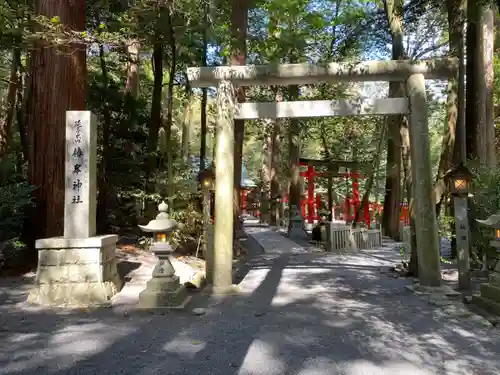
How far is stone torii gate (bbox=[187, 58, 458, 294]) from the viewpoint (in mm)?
7305

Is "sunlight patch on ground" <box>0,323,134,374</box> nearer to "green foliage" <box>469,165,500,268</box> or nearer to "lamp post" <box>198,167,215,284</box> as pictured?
"lamp post" <box>198,167,215,284</box>

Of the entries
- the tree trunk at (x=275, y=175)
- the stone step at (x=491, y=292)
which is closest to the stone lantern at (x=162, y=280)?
the stone step at (x=491, y=292)

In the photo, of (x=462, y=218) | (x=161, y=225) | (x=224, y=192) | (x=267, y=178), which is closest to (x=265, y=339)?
(x=161, y=225)

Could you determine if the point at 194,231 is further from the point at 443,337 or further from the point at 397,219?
the point at 397,219

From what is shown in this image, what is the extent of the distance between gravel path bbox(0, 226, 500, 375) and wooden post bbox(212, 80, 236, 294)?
23.8 inches

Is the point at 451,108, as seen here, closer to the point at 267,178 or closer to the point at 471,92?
the point at 471,92

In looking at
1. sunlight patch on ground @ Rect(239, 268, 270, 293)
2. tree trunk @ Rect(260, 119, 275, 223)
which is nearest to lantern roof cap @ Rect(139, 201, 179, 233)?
sunlight patch on ground @ Rect(239, 268, 270, 293)

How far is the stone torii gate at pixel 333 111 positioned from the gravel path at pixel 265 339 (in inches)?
33.9

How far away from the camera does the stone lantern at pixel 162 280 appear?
6.01 metres

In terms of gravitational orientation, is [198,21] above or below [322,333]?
above

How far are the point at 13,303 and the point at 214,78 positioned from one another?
484cm

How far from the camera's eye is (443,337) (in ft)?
15.4

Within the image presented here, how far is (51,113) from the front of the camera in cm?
813

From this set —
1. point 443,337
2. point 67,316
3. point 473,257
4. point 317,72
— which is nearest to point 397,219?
point 473,257
